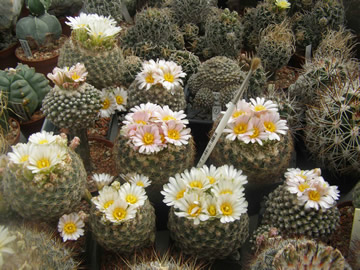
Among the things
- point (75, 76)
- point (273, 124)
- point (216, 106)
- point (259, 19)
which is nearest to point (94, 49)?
point (75, 76)

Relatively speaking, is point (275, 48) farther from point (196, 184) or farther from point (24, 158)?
point (24, 158)

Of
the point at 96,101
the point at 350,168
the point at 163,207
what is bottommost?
the point at 163,207

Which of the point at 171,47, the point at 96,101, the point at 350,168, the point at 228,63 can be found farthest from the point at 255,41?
the point at 96,101

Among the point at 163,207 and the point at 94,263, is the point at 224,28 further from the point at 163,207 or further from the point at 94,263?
the point at 94,263

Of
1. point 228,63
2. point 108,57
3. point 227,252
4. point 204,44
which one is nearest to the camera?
point 227,252

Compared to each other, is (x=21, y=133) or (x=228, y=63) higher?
(x=228, y=63)

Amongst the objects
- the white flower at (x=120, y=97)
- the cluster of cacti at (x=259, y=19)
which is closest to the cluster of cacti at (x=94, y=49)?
the white flower at (x=120, y=97)
